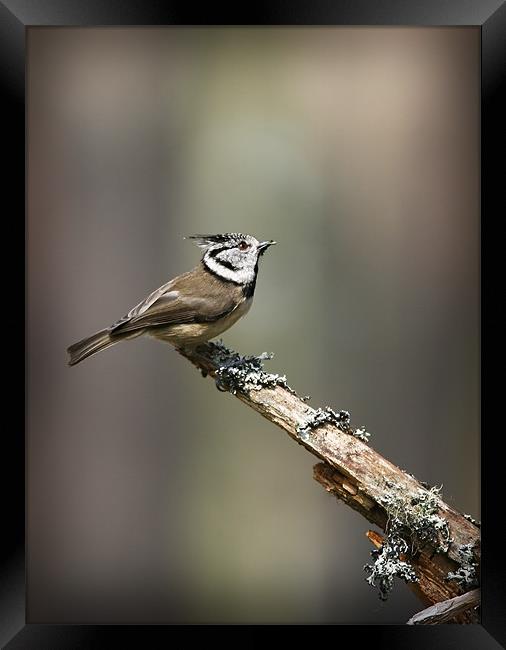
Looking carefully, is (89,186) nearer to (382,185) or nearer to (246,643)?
(382,185)

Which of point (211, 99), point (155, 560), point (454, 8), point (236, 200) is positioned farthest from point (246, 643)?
point (454, 8)

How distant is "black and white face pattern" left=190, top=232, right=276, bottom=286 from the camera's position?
2244 mm

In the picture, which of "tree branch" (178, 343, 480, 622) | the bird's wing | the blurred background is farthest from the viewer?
the bird's wing

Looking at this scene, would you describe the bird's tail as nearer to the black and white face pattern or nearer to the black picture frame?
the black picture frame

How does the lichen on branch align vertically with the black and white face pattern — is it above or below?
below

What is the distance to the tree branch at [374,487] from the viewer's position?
Result: 2.03m

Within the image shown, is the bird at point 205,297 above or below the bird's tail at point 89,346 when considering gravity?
above

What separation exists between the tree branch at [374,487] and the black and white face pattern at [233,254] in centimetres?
45

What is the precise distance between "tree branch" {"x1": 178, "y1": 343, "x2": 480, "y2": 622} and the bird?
1.22 ft

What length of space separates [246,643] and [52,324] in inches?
44.3

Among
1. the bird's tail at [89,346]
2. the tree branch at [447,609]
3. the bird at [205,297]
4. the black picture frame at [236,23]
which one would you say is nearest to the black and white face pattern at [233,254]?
the bird at [205,297]

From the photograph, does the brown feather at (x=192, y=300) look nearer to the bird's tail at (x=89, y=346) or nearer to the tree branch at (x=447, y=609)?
the bird's tail at (x=89, y=346)

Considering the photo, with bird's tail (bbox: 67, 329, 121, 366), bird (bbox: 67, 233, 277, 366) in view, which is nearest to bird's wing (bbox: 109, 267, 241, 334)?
bird (bbox: 67, 233, 277, 366)

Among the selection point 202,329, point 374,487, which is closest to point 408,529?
point 374,487
